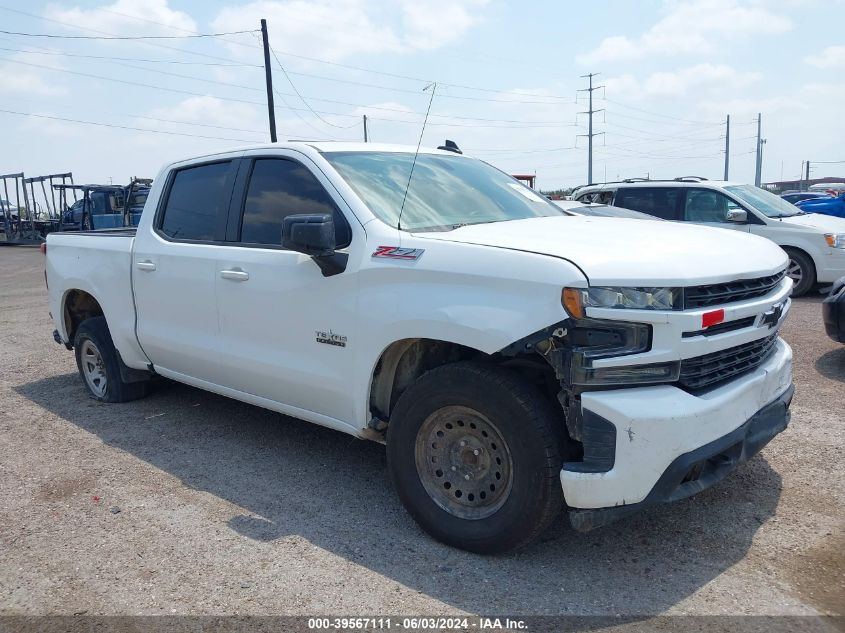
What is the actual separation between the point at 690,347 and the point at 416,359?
1406mm

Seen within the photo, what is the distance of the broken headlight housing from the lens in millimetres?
2986

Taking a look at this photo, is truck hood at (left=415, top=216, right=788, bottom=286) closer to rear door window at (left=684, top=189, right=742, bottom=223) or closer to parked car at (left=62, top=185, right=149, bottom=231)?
rear door window at (left=684, top=189, right=742, bottom=223)

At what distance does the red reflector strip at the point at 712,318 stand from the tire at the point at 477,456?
73 cm

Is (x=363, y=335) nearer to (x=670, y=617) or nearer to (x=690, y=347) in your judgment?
(x=690, y=347)

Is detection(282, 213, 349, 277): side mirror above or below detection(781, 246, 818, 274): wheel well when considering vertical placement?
above

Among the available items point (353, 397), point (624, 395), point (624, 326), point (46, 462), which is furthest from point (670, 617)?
point (46, 462)

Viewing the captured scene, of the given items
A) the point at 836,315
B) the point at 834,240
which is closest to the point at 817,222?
the point at 834,240

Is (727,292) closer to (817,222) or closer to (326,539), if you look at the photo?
(326,539)

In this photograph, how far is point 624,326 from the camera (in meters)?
3.00

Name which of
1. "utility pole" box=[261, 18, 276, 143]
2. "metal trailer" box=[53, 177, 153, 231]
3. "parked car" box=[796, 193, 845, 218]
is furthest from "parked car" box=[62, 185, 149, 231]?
"parked car" box=[796, 193, 845, 218]

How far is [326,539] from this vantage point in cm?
374

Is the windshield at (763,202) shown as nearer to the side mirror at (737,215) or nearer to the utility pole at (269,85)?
the side mirror at (737,215)

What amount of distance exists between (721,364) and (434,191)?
185 centimetres

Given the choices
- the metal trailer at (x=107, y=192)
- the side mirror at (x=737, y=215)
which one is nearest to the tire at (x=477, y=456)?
the side mirror at (x=737, y=215)
